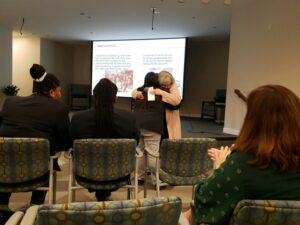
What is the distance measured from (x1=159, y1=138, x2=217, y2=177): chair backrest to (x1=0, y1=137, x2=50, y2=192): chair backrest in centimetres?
90

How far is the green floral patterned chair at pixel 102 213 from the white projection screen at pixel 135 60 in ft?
27.1

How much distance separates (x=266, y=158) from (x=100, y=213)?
60 cm

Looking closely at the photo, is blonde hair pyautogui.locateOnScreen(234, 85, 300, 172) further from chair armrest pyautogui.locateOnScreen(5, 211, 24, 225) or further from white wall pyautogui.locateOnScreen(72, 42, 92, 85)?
white wall pyautogui.locateOnScreen(72, 42, 92, 85)

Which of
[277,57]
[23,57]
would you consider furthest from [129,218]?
[23,57]

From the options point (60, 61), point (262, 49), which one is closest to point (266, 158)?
point (262, 49)

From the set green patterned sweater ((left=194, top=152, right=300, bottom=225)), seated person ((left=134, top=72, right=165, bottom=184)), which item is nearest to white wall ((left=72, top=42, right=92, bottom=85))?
seated person ((left=134, top=72, right=165, bottom=184))

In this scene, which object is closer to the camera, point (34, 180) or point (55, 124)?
point (34, 180)

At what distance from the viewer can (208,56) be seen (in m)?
10.6

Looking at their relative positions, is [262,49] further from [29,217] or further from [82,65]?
[82,65]

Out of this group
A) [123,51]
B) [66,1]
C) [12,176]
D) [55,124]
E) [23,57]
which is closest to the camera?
[12,176]

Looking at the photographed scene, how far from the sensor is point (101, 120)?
241cm

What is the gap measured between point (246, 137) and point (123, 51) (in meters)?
9.20

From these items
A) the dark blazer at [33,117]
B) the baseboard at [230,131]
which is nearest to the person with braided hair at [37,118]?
the dark blazer at [33,117]

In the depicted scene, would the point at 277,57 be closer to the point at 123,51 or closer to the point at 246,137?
the point at 246,137
